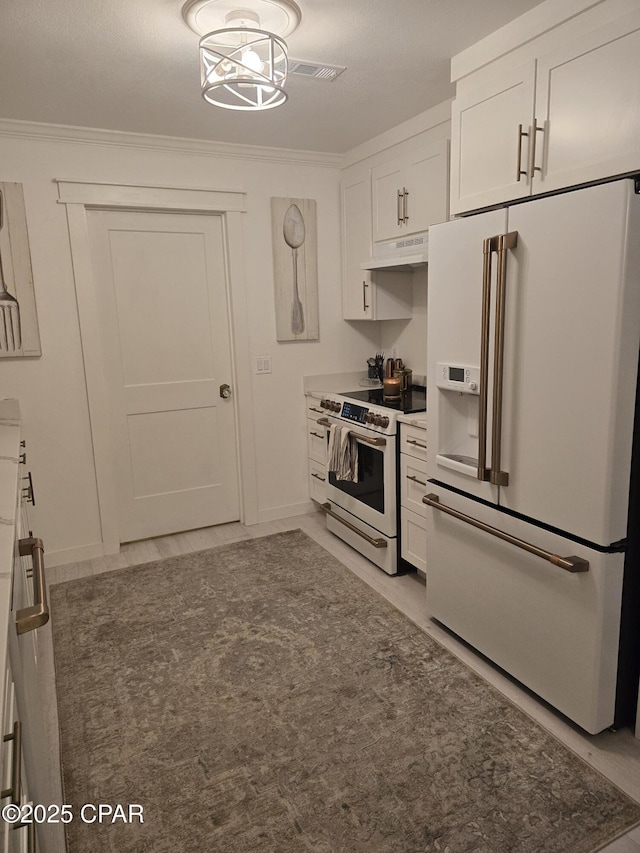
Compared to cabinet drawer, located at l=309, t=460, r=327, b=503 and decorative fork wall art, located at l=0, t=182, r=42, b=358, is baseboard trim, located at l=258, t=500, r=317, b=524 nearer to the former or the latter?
cabinet drawer, located at l=309, t=460, r=327, b=503

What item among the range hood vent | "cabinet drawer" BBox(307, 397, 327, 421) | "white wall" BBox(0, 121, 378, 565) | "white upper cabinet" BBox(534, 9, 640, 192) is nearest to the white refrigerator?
"white upper cabinet" BBox(534, 9, 640, 192)

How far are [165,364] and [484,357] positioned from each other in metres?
2.28

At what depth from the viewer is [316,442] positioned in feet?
13.2

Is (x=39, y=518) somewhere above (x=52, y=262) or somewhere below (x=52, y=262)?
below

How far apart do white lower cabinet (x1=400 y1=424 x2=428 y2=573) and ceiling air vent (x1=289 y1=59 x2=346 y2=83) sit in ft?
5.41

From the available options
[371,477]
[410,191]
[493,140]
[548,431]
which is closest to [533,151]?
[493,140]

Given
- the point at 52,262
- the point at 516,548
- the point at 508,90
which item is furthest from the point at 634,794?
the point at 52,262

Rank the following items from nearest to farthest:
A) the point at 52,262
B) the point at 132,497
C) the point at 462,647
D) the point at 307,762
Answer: the point at 307,762, the point at 462,647, the point at 52,262, the point at 132,497

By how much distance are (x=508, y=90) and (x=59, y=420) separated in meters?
2.85

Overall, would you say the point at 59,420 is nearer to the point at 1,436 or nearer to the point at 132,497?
the point at 132,497

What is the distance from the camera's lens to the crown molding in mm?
3062

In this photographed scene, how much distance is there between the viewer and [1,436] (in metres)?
2.19

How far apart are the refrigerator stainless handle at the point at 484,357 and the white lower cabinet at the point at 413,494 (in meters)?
0.62

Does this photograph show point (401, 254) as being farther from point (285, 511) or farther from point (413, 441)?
point (285, 511)
